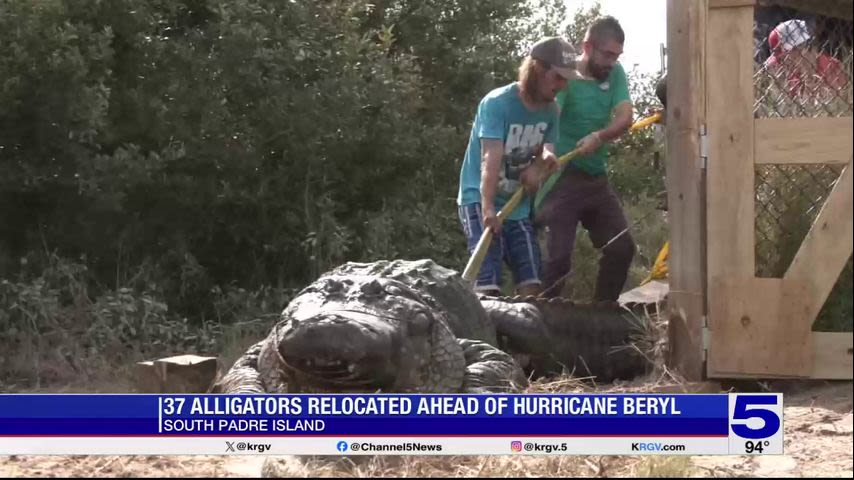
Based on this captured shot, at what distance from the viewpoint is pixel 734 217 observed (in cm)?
434

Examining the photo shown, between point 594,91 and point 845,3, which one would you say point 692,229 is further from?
point 594,91

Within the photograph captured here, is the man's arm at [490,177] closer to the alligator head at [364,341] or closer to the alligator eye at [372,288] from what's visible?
the alligator head at [364,341]

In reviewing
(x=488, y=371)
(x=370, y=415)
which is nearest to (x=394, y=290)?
(x=488, y=371)

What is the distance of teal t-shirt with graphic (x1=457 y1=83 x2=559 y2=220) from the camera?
6105 millimetres

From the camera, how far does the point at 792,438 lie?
14.1 ft

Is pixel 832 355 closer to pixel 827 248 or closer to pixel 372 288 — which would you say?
pixel 827 248

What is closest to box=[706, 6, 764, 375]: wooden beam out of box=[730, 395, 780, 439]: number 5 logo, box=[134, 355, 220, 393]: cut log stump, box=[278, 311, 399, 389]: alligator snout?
box=[730, 395, 780, 439]: number 5 logo

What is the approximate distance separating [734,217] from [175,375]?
7.93 ft

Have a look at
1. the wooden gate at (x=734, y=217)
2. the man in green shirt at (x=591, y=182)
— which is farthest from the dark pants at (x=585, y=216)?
the wooden gate at (x=734, y=217)

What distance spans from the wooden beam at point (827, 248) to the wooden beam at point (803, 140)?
139 millimetres

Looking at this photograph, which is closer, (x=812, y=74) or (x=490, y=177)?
(x=812, y=74)

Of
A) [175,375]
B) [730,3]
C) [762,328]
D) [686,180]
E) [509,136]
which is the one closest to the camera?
[762,328]

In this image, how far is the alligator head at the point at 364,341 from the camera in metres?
4.32

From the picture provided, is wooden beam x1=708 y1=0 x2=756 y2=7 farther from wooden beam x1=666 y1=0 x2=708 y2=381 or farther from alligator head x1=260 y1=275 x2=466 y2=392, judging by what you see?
alligator head x1=260 y1=275 x2=466 y2=392
